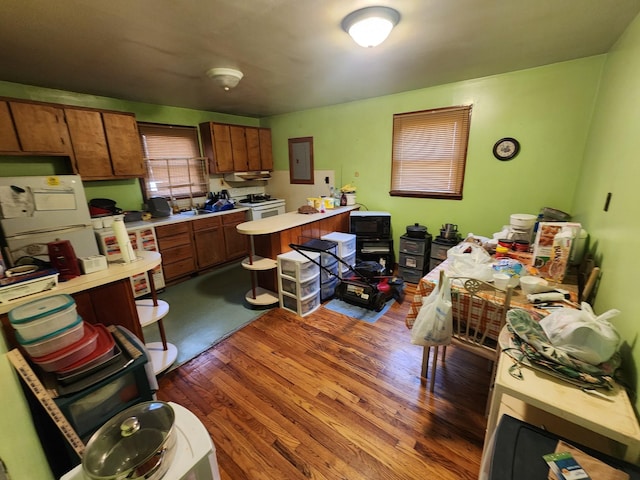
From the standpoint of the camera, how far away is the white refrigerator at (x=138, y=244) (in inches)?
115

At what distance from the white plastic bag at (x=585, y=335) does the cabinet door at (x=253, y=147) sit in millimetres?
4643

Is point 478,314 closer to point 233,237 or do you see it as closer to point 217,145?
point 233,237

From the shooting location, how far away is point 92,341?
121 cm

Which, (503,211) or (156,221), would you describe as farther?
(156,221)

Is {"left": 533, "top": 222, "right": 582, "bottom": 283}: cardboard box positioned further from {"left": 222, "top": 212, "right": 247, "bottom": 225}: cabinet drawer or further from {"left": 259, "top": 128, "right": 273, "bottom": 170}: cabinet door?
Result: {"left": 259, "top": 128, "right": 273, "bottom": 170}: cabinet door

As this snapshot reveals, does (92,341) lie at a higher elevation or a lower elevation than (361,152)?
lower

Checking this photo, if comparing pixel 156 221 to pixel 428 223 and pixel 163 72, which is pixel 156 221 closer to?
pixel 163 72

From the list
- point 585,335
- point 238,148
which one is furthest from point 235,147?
point 585,335

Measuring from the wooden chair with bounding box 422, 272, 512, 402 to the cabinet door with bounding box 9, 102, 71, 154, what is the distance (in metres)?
3.97

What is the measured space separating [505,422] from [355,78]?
10.2ft

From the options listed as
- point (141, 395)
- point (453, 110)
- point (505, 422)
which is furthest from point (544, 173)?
point (141, 395)

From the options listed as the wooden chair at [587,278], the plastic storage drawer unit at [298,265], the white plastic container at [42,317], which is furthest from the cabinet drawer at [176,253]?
the wooden chair at [587,278]

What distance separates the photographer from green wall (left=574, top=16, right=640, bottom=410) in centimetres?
118

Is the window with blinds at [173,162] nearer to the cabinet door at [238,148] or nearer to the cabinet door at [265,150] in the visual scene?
the cabinet door at [238,148]
